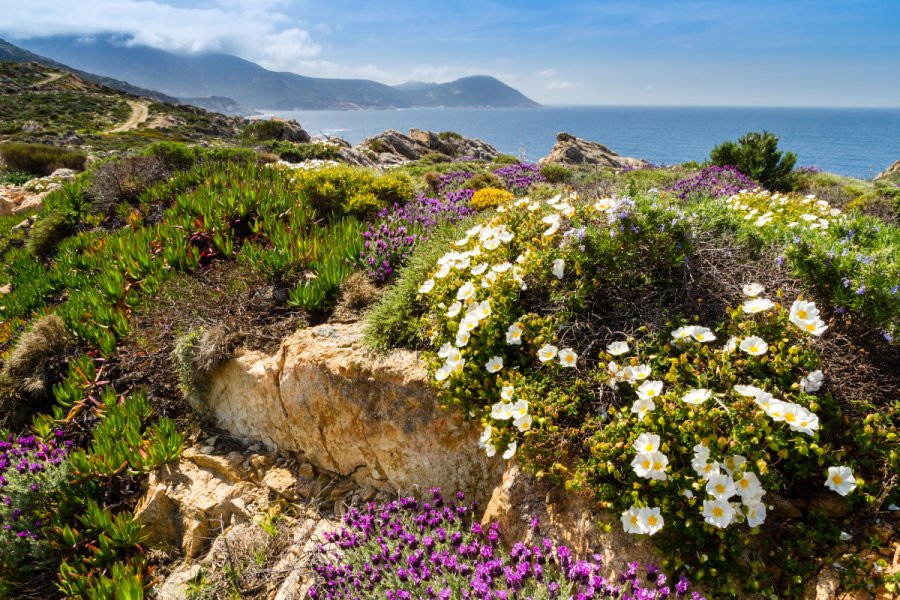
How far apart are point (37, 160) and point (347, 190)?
22.6 meters

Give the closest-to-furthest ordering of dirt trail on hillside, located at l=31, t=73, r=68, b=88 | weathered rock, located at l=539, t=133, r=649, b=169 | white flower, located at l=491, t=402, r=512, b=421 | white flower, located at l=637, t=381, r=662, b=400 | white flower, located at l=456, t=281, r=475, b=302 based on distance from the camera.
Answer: white flower, located at l=637, t=381, r=662, b=400
white flower, located at l=491, t=402, r=512, b=421
white flower, located at l=456, t=281, r=475, b=302
weathered rock, located at l=539, t=133, r=649, b=169
dirt trail on hillside, located at l=31, t=73, r=68, b=88

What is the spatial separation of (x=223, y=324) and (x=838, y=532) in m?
4.53

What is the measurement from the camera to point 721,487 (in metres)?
1.99

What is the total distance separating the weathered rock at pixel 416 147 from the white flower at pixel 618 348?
3061 centimetres

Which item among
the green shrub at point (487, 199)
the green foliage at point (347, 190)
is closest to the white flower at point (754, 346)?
the green shrub at point (487, 199)

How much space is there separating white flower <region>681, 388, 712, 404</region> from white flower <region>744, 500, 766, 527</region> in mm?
451

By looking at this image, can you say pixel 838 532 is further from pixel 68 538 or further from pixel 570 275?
pixel 68 538

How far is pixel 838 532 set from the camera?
6.84ft

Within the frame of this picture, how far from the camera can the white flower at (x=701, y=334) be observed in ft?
7.82

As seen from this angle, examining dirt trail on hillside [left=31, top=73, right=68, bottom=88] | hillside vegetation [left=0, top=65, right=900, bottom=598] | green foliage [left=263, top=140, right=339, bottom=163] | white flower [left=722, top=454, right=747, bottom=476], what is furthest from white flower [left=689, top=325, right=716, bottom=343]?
dirt trail on hillside [left=31, top=73, right=68, bottom=88]

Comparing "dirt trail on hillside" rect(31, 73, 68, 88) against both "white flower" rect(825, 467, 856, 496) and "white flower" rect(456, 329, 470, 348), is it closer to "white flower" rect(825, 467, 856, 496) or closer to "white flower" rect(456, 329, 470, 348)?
"white flower" rect(456, 329, 470, 348)

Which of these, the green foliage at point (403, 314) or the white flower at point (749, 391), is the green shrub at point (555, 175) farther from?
the white flower at point (749, 391)

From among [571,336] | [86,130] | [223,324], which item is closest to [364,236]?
[223,324]

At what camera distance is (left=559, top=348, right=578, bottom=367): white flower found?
8.69 ft
